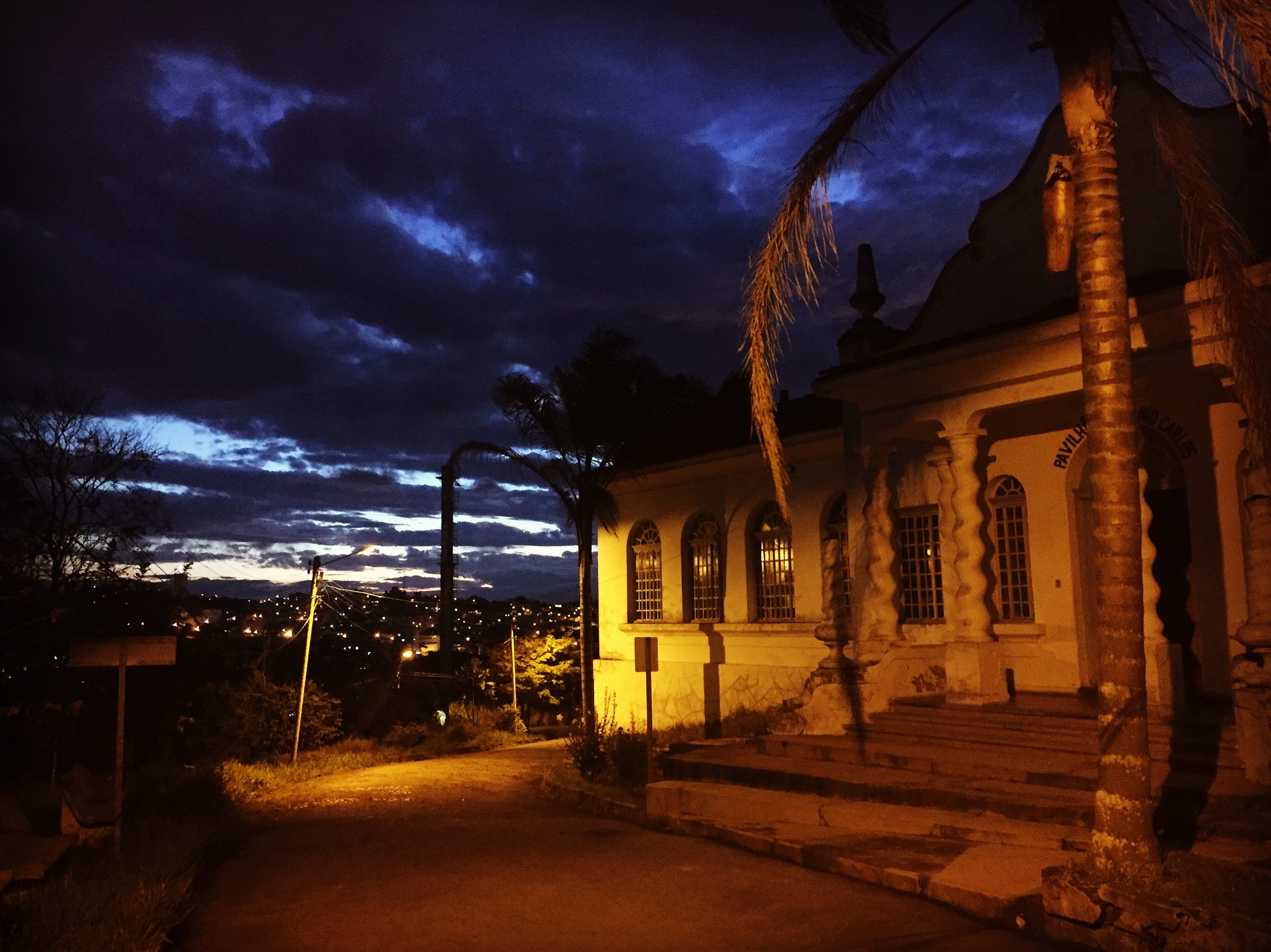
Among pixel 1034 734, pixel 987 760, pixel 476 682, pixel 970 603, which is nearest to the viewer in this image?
pixel 987 760

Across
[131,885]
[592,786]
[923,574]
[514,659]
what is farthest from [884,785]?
[514,659]

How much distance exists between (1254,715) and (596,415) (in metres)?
14.1

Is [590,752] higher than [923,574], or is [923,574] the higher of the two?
[923,574]

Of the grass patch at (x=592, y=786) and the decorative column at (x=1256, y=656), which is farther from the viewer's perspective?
the grass patch at (x=592, y=786)

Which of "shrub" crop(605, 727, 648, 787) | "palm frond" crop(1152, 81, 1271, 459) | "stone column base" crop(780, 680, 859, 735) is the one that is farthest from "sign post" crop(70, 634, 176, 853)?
"palm frond" crop(1152, 81, 1271, 459)

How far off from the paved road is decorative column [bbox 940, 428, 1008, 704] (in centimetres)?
437

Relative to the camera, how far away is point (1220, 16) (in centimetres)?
548

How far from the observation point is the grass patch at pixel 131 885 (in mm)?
6309

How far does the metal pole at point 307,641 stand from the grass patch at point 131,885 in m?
7.64

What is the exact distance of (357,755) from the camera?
20.7 metres

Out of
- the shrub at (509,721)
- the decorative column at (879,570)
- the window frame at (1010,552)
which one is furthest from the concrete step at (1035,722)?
the shrub at (509,721)

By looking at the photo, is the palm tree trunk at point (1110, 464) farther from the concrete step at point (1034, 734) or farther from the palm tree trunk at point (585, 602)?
the palm tree trunk at point (585, 602)

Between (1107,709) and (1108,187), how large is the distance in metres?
3.53

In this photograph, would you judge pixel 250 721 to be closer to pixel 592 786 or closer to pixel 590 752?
pixel 590 752
